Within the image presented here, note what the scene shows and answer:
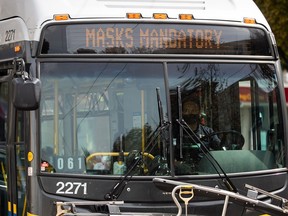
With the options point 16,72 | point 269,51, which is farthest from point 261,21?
point 16,72

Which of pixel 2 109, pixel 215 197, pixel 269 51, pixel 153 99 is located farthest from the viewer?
pixel 2 109

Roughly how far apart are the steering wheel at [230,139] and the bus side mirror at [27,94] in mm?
1665

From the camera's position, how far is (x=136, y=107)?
6465 millimetres

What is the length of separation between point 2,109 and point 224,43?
2.49 meters

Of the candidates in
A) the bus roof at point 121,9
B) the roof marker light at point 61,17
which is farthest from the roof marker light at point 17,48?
the roof marker light at point 61,17

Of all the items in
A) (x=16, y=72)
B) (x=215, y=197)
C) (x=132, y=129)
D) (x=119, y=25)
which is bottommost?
(x=215, y=197)

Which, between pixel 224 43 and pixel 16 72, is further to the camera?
pixel 224 43

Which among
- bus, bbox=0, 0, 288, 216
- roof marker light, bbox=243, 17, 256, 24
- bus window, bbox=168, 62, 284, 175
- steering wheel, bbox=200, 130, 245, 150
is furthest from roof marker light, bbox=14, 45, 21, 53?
roof marker light, bbox=243, 17, 256, 24

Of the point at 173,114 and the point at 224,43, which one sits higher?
the point at 224,43

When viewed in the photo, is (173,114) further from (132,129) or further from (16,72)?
(16,72)

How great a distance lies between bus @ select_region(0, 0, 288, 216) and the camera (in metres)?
6.23

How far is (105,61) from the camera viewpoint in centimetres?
647

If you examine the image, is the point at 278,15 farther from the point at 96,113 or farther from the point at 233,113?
the point at 96,113

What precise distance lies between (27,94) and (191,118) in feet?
5.12
